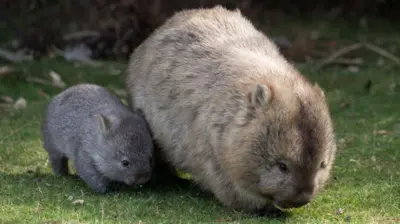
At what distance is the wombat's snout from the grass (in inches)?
4.5

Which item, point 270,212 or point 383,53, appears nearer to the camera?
point 270,212

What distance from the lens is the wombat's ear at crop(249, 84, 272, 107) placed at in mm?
5285

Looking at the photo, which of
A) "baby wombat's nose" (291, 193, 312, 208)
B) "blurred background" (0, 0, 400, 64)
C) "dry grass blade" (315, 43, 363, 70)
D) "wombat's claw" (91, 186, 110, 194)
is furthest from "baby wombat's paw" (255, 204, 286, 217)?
"blurred background" (0, 0, 400, 64)

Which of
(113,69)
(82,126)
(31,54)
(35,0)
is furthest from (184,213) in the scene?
(35,0)

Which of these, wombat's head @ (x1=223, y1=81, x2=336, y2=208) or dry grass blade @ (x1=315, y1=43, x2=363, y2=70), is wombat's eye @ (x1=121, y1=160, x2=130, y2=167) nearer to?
wombat's head @ (x1=223, y1=81, x2=336, y2=208)

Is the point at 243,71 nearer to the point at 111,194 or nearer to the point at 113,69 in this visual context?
the point at 111,194

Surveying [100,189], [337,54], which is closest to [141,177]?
[100,189]

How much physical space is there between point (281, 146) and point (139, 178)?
5.25 feet

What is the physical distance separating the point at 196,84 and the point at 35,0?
26.4 feet

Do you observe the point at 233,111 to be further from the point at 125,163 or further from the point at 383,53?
the point at 383,53

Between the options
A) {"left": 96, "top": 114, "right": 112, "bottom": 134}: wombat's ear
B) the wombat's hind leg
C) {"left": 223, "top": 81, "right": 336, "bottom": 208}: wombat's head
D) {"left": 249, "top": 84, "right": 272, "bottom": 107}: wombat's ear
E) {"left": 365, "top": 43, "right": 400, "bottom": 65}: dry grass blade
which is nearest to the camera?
{"left": 223, "top": 81, "right": 336, "bottom": 208}: wombat's head

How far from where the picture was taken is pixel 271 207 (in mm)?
5629

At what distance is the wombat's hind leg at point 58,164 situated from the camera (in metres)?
6.95

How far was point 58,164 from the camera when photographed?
6969 millimetres
